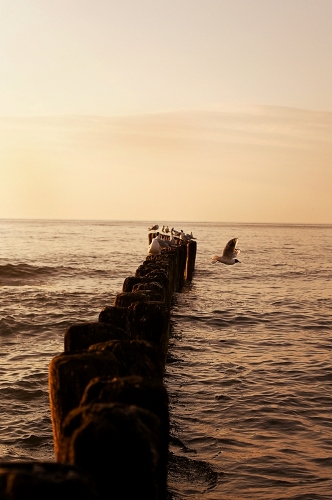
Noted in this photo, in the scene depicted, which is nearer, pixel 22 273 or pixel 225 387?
pixel 225 387

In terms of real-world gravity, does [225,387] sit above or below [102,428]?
below

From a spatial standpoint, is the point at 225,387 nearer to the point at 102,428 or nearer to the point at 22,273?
the point at 102,428

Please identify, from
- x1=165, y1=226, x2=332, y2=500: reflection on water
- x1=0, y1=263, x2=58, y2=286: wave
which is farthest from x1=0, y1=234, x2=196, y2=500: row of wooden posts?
x1=0, y1=263, x2=58, y2=286: wave

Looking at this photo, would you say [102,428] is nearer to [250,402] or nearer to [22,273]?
[250,402]

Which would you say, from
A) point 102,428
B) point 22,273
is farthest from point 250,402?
point 22,273

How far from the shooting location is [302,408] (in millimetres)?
8000

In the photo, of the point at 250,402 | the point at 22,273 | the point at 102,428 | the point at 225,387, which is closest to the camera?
the point at 102,428

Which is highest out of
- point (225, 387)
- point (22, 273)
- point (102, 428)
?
point (102, 428)

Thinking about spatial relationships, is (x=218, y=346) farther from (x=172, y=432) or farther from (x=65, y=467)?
(x=65, y=467)

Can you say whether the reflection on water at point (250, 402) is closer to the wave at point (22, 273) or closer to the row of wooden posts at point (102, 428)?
the row of wooden posts at point (102, 428)

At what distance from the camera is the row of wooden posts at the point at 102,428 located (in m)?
2.35

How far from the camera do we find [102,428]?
280 centimetres

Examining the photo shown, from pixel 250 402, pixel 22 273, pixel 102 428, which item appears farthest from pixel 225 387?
pixel 22 273

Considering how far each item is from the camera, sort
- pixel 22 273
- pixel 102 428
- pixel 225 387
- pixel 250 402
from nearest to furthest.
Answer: pixel 102 428, pixel 250 402, pixel 225 387, pixel 22 273
